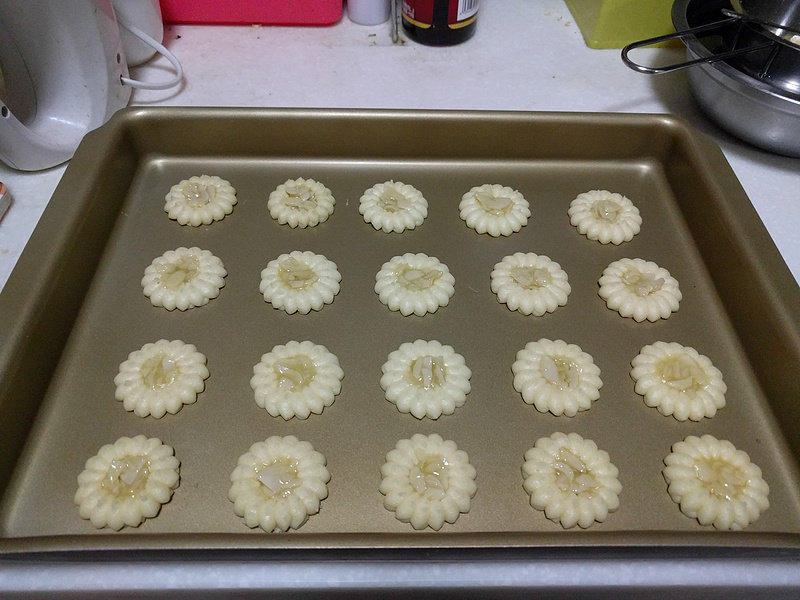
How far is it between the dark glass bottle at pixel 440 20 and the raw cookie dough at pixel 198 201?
2.42ft

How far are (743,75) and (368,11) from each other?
101cm

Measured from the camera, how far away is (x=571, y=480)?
91 cm

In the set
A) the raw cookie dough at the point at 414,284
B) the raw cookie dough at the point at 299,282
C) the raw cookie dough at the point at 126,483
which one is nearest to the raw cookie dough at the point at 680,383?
the raw cookie dough at the point at 414,284

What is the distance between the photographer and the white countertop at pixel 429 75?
1.44m

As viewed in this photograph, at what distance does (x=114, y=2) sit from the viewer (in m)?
1.33

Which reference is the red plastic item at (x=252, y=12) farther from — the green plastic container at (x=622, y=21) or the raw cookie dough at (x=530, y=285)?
the raw cookie dough at (x=530, y=285)

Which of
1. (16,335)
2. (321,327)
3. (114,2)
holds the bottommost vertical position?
(321,327)

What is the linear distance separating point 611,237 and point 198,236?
0.91 meters

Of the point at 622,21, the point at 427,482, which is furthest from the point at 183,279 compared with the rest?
the point at 622,21

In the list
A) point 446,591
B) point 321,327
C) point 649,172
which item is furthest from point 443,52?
point 446,591

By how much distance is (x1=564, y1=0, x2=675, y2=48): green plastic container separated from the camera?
4.94 feet

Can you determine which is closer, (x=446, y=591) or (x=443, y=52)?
(x=446, y=591)

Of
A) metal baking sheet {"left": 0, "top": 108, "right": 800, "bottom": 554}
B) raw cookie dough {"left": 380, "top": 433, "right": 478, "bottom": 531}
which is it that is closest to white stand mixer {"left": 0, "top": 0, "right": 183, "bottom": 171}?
metal baking sheet {"left": 0, "top": 108, "right": 800, "bottom": 554}

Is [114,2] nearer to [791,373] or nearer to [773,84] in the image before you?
[773,84]
